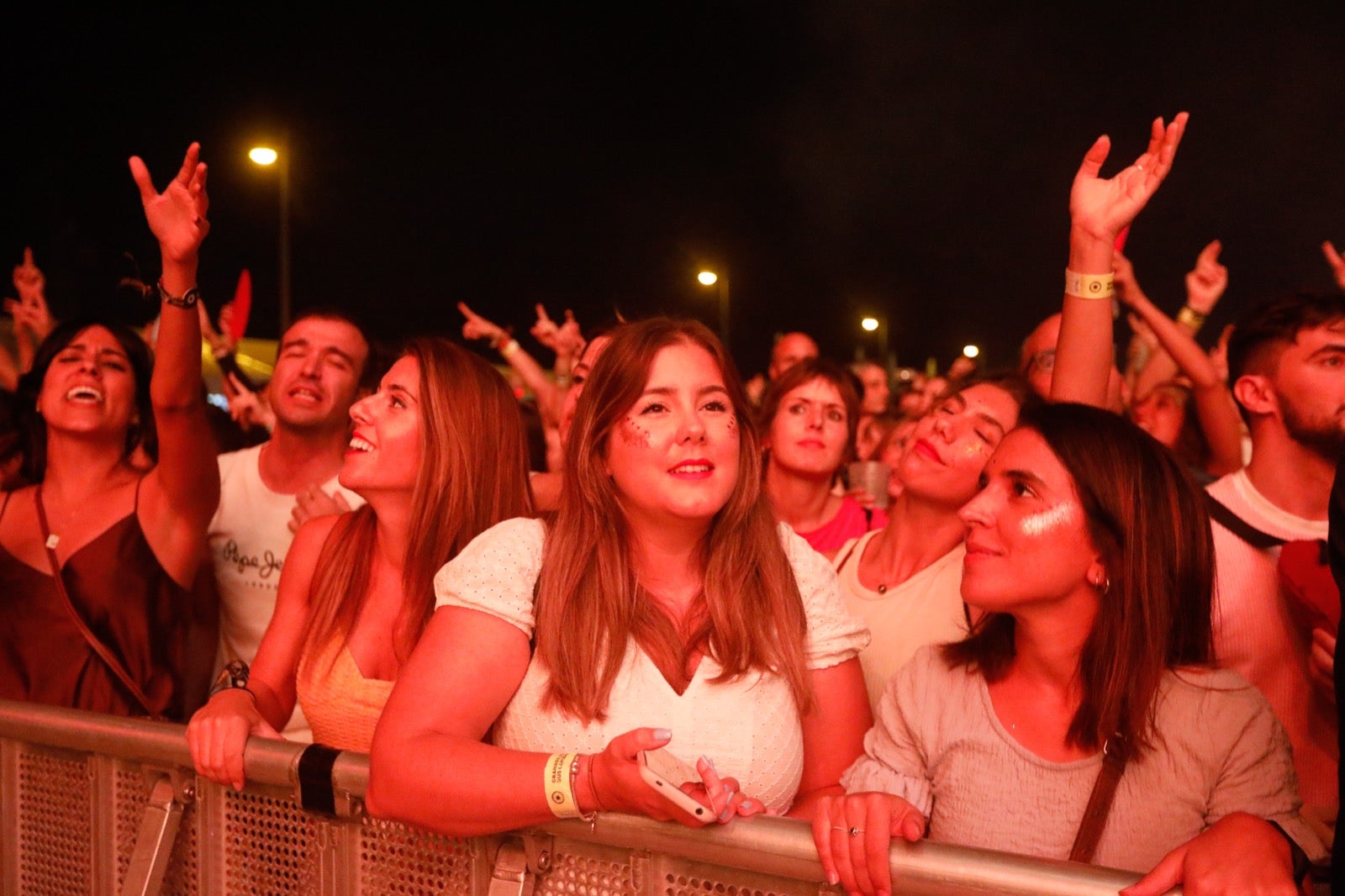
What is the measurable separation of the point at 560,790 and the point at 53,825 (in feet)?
4.28

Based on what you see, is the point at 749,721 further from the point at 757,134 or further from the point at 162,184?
the point at 162,184

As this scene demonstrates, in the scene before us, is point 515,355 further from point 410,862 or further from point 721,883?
point 721,883

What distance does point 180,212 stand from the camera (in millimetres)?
2955

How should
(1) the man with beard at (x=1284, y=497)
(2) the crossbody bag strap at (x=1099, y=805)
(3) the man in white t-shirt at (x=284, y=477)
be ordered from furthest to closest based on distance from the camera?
1. (3) the man in white t-shirt at (x=284, y=477)
2. (1) the man with beard at (x=1284, y=497)
3. (2) the crossbody bag strap at (x=1099, y=805)

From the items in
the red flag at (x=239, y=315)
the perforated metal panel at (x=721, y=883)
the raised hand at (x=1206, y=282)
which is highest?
the red flag at (x=239, y=315)

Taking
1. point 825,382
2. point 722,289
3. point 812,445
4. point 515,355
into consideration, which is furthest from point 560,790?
point 722,289

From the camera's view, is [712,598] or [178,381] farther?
[178,381]

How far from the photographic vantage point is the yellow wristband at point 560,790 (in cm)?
165

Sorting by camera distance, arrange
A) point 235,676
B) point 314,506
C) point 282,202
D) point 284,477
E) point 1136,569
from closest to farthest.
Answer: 1. point 1136,569
2. point 235,676
3. point 314,506
4. point 284,477
5. point 282,202

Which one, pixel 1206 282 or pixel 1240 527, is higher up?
pixel 1206 282

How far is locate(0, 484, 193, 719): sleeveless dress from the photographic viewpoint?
9.78ft

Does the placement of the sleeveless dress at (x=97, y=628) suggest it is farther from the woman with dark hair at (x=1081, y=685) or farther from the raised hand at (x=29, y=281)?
the raised hand at (x=29, y=281)

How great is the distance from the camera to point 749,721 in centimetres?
A: 197

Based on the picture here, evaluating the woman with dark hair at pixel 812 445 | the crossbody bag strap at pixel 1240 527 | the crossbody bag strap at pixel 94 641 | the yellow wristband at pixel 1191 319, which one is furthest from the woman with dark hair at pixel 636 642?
the yellow wristband at pixel 1191 319
